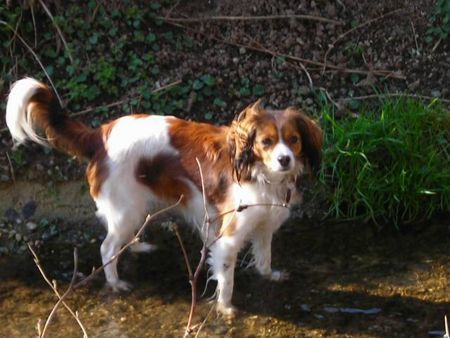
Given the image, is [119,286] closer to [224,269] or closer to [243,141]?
[224,269]

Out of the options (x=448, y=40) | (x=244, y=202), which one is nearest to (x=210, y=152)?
(x=244, y=202)

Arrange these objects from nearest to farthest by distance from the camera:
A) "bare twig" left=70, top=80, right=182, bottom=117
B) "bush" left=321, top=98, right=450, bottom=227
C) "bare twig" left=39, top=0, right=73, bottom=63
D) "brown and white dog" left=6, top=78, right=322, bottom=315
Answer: "brown and white dog" left=6, top=78, right=322, bottom=315
"bush" left=321, top=98, right=450, bottom=227
"bare twig" left=70, top=80, right=182, bottom=117
"bare twig" left=39, top=0, right=73, bottom=63

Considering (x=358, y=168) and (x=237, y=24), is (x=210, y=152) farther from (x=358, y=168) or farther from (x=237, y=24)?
(x=237, y=24)

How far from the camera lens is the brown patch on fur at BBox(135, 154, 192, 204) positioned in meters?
4.90

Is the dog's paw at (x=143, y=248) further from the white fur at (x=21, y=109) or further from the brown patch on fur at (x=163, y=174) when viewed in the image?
the white fur at (x=21, y=109)

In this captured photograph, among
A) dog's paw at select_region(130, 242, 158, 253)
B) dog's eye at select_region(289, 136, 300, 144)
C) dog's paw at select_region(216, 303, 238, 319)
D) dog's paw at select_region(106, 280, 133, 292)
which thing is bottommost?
dog's paw at select_region(216, 303, 238, 319)

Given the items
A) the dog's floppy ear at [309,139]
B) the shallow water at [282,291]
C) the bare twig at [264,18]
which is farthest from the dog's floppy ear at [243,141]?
the bare twig at [264,18]

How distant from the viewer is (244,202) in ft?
15.6

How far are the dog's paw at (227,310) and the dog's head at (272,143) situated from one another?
0.71 meters

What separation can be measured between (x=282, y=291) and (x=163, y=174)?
921 millimetres

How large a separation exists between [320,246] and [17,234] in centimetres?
187

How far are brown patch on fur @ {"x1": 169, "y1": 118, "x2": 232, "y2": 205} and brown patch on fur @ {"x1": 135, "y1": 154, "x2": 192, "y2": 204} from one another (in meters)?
0.04

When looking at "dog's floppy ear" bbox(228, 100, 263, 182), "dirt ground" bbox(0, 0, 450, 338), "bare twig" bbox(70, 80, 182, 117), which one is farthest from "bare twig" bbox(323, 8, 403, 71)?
"dog's floppy ear" bbox(228, 100, 263, 182)

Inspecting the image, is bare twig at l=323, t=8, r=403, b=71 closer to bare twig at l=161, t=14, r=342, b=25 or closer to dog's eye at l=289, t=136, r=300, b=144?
bare twig at l=161, t=14, r=342, b=25
